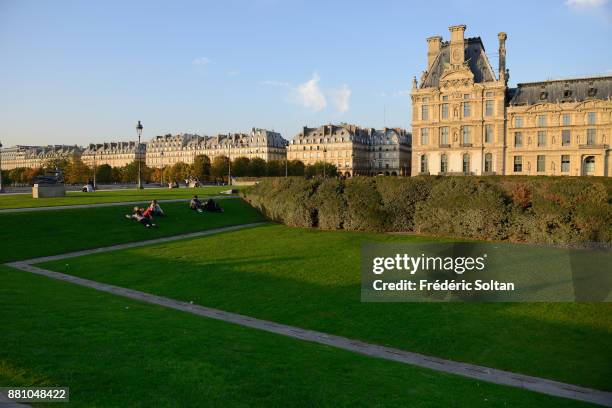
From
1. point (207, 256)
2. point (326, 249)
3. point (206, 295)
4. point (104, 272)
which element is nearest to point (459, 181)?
point (326, 249)

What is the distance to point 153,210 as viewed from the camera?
33.3 metres

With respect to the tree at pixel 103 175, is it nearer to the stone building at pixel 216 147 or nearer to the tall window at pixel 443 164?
the stone building at pixel 216 147

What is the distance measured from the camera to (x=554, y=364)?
11609 mm

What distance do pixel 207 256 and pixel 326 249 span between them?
620 cm

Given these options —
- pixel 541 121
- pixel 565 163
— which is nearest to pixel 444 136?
pixel 541 121

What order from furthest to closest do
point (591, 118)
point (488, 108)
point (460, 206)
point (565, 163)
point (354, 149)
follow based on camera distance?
point (354, 149), point (488, 108), point (565, 163), point (591, 118), point (460, 206)

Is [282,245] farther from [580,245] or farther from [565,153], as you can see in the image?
[565,153]

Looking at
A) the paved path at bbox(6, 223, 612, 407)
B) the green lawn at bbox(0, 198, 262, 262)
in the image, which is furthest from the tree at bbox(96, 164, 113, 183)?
the paved path at bbox(6, 223, 612, 407)

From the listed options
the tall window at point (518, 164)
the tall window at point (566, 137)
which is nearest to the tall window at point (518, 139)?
the tall window at point (518, 164)

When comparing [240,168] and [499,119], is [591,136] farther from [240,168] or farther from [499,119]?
[240,168]

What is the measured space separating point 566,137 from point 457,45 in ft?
70.6

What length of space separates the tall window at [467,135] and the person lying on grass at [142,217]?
5536 cm

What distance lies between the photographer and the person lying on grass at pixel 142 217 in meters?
31.2

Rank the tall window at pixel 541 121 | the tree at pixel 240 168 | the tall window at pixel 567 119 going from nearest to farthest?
the tall window at pixel 567 119 < the tall window at pixel 541 121 < the tree at pixel 240 168
